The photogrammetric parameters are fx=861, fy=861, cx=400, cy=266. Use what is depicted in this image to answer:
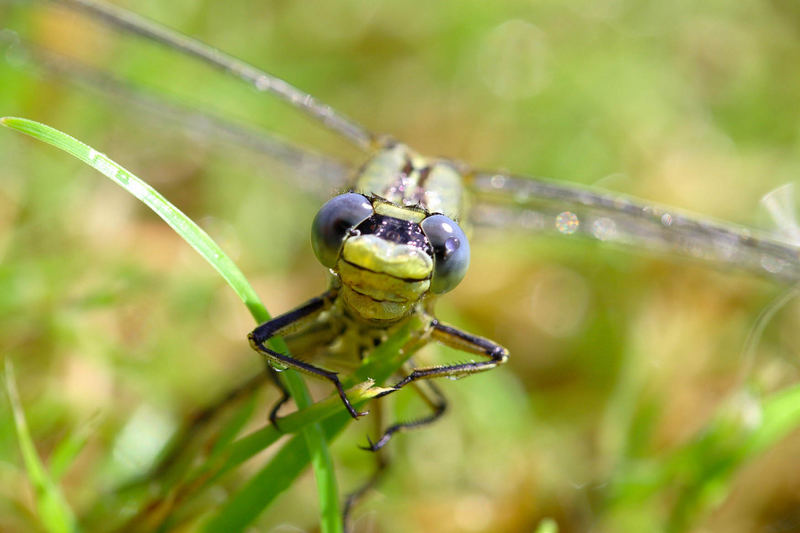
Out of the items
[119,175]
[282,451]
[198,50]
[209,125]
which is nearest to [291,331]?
[282,451]

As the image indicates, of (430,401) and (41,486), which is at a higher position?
(430,401)

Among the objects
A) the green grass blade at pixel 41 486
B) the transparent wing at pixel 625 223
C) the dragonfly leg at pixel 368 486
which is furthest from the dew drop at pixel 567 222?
the green grass blade at pixel 41 486

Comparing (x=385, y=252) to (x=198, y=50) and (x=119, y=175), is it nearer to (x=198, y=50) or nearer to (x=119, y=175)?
(x=119, y=175)

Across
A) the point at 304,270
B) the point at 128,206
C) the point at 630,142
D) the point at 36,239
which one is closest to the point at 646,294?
the point at 630,142

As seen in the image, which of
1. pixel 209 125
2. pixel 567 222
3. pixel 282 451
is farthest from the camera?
pixel 209 125

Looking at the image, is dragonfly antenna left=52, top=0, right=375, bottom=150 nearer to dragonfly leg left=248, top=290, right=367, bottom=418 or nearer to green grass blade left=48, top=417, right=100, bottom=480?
dragonfly leg left=248, top=290, right=367, bottom=418

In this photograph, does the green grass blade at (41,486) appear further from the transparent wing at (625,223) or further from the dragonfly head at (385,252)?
the transparent wing at (625,223)
